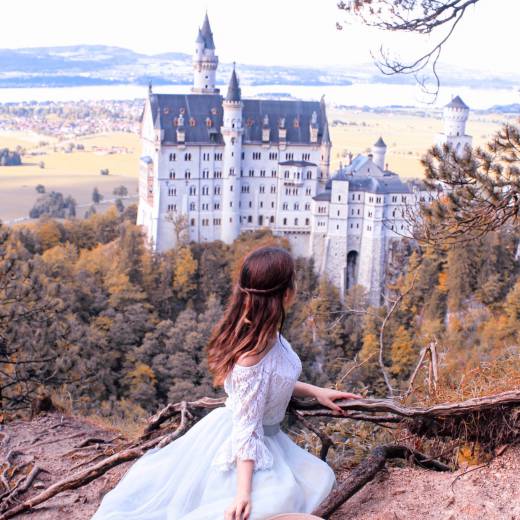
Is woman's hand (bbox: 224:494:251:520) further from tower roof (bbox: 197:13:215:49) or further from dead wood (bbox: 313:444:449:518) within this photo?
tower roof (bbox: 197:13:215:49)

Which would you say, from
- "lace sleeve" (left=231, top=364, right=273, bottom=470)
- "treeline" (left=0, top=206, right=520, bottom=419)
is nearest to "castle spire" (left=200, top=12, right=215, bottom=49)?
"treeline" (left=0, top=206, right=520, bottom=419)

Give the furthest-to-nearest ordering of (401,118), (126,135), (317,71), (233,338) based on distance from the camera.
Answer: (401,118) → (317,71) → (126,135) → (233,338)

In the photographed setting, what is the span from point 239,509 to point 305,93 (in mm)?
62530

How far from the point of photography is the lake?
5978cm

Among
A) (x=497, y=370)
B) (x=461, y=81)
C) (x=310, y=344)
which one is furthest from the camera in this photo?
(x=461, y=81)

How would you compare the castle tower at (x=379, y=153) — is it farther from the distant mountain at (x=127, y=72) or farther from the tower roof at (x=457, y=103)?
the distant mountain at (x=127, y=72)

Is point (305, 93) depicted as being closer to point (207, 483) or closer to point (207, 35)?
point (207, 35)

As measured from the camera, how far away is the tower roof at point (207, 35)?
41594mm

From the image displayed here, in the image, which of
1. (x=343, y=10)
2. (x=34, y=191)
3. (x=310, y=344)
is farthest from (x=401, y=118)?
(x=343, y=10)

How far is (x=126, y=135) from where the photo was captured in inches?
2923

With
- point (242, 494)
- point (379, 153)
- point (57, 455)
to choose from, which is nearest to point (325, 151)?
point (379, 153)

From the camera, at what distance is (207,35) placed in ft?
138

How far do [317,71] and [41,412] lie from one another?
250 ft

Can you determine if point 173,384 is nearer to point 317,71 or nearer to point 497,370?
point 497,370
